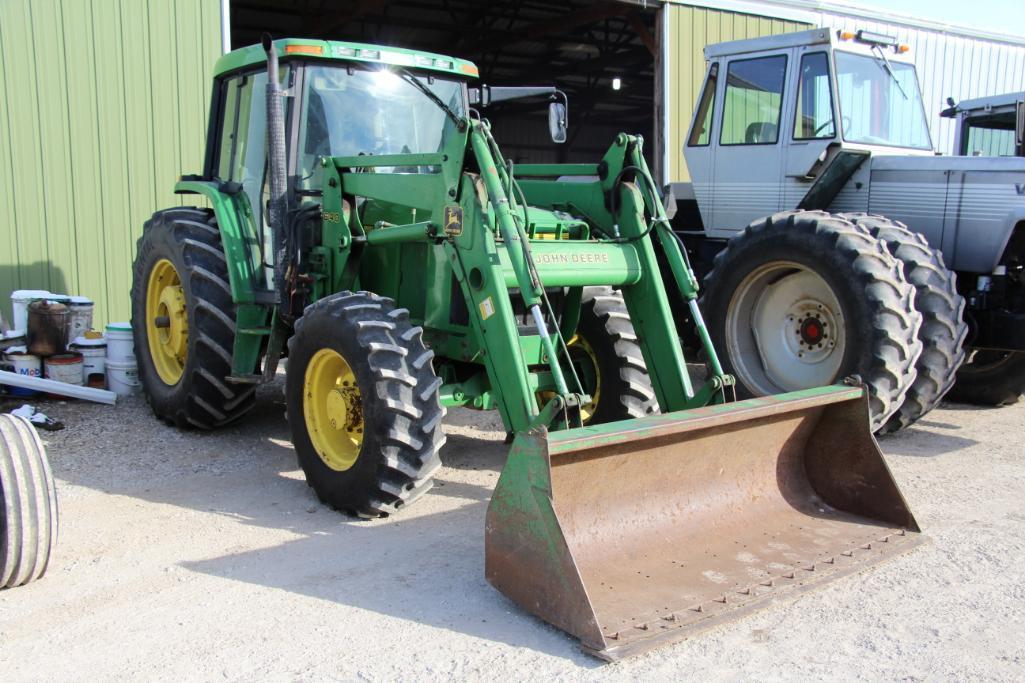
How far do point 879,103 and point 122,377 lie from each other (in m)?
6.27

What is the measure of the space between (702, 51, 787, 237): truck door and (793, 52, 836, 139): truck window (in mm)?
144

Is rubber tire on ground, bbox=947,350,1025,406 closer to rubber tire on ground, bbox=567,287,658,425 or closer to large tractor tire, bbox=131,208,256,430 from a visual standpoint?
rubber tire on ground, bbox=567,287,658,425

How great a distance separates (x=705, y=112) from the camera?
7707 mm

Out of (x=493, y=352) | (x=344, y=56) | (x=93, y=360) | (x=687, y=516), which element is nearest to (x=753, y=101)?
(x=344, y=56)

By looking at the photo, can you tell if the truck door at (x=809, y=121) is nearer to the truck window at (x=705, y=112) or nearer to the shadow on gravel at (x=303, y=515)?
the truck window at (x=705, y=112)

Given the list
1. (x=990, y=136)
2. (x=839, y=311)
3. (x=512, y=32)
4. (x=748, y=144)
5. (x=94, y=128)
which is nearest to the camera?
(x=839, y=311)

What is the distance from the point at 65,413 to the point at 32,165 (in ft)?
9.02

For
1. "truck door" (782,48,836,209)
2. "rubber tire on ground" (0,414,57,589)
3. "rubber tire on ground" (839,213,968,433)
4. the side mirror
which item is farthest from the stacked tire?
"rubber tire on ground" (0,414,57,589)

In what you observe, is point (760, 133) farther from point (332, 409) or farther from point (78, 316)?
point (78, 316)

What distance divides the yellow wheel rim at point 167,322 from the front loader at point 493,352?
20 mm

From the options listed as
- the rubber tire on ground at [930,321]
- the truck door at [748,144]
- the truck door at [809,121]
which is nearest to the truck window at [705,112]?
the truck door at [748,144]

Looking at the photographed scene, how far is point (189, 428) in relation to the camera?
21.0 feet

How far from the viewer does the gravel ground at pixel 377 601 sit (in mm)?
3150

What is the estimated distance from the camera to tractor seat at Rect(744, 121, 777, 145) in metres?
7.20
